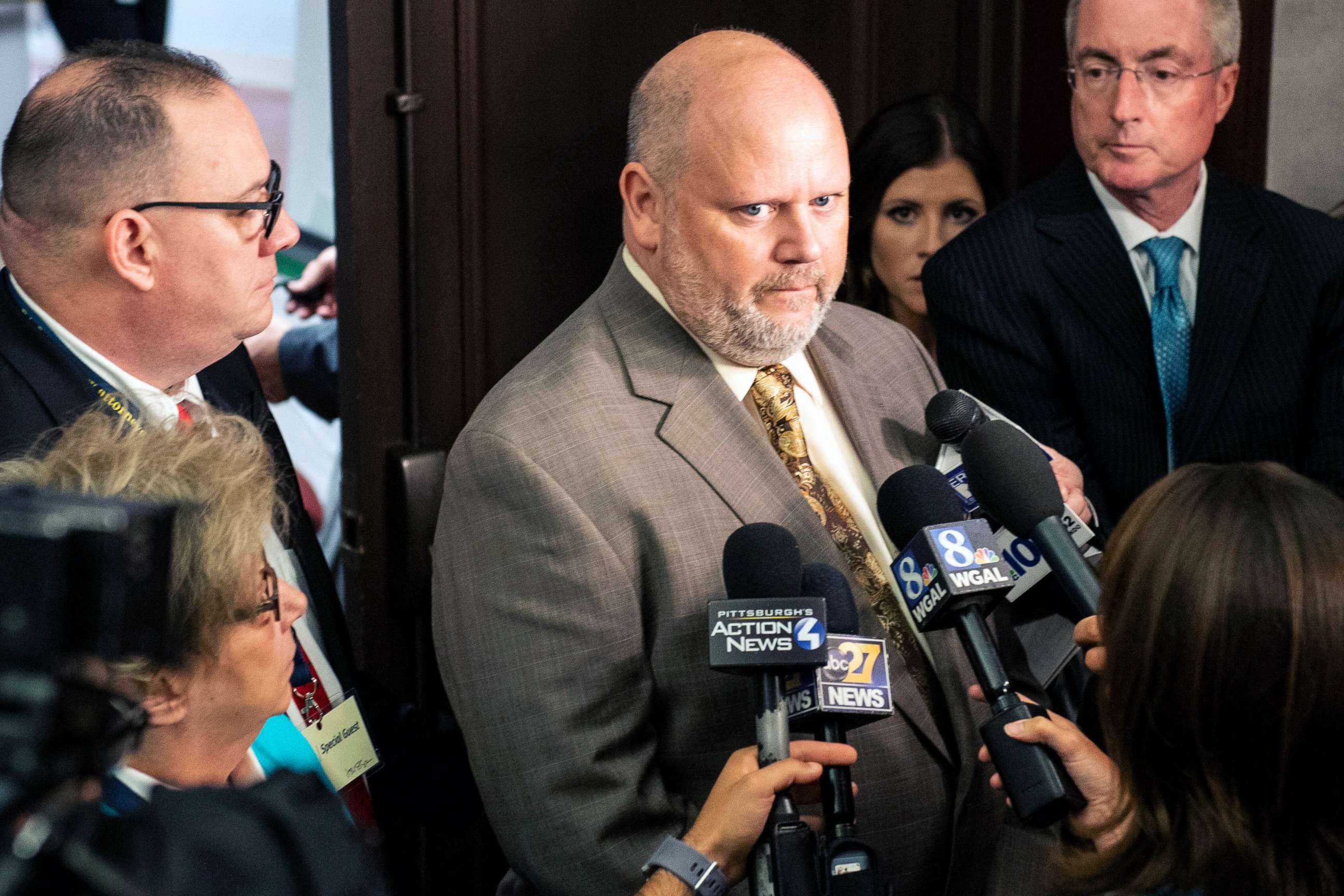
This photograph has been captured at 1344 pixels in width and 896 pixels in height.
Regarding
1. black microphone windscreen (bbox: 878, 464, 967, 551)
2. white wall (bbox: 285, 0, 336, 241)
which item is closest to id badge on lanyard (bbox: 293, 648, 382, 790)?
black microphone windscreen (bbox: 878, 464, 967, 551)

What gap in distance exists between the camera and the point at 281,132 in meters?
2.75

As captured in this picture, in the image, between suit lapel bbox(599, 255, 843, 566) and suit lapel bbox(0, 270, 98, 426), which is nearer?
suit lapel bbox(0, 270, 98, 426)

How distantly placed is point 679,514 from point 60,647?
122cm

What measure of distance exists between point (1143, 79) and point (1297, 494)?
4.77 ft

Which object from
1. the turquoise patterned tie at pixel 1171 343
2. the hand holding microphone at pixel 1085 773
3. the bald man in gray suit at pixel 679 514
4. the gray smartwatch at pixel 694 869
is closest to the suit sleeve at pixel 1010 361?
the turquoise patterned tie at pixel 1171 343

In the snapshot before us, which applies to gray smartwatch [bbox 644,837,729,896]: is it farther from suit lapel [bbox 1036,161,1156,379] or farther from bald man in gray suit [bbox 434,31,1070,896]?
suit lapel [bbox 1036,161,1156,379]

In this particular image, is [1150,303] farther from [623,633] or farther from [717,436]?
[623,633]

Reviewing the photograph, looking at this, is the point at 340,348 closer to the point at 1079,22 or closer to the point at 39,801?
the point at 1079,22

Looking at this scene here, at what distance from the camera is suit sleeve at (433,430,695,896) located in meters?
1.75

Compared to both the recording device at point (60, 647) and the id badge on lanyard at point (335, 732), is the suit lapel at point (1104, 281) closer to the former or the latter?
the id badge on lanyard at point (335, 732)

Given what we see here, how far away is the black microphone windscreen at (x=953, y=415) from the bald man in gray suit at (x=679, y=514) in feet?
0.59

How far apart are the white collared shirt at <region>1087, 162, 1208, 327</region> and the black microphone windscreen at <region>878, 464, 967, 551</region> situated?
3.37 ft

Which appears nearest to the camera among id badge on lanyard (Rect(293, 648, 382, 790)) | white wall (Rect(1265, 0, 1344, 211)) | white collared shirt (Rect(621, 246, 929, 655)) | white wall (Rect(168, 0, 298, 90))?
id badge on lanyard (Rect(293, 648, 382, 790))

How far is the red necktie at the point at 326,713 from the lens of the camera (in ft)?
5.92
